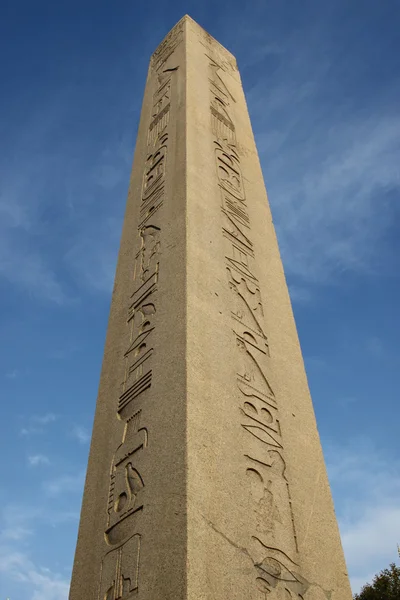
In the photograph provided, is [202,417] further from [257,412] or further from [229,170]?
[229,170]

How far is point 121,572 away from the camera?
3.02 m

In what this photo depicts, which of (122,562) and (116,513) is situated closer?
(122,562)

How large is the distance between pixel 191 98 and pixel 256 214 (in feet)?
4.61

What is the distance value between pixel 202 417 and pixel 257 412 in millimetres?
574

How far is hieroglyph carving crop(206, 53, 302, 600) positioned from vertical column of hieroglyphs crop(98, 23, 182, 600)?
20.8 inches

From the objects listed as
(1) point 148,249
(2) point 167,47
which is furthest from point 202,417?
(2) point 167,47

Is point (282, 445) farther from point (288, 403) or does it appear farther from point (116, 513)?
point (116, 513)

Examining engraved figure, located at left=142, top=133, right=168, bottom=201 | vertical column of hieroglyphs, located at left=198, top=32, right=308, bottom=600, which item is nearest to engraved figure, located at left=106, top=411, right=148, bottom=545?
vertical column of hieroglyphs, located at left=198, top=32, right=308, bottom=600

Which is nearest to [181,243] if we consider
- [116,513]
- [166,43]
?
[116,513]

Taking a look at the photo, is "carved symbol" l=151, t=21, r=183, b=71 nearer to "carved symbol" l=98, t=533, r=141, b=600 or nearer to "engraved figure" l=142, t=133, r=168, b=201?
"engraved figure" l=142, t=133, r=168, b=201

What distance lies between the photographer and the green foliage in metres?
12.7

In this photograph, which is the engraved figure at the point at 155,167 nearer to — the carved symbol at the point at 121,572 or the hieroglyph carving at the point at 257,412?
the hieroglyph carving at the point at 257,412

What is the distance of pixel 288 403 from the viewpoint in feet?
13.7

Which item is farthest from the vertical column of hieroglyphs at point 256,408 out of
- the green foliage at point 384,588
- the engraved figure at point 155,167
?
the green foliage at point 384,588
